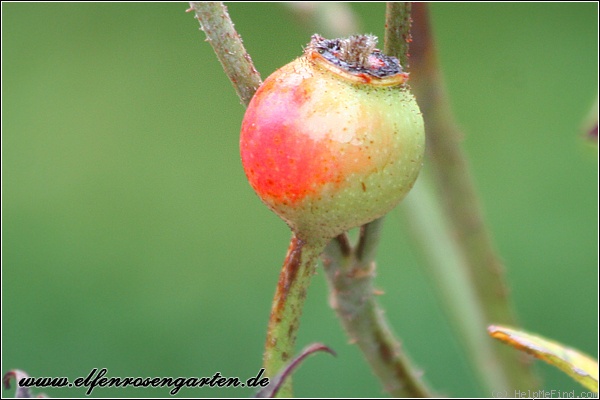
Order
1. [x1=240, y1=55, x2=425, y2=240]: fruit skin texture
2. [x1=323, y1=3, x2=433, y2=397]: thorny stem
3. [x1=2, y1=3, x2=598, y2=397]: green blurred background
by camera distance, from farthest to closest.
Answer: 1. [x1=2, y1=3, x2=598, y2=397]: green blurred background
2. [x1=323, y1=3, x2=433, y2=397]: thorny stem
3. [x1=240, y1=55, x2=425, y2=240]: fruit skin texture

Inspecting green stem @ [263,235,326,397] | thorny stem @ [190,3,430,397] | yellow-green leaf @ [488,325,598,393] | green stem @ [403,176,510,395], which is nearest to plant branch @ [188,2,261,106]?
thorny stem @ [190,3,430,397]

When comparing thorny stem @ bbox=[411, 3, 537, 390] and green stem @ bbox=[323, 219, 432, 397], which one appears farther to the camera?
thorny stem @ bbox=[411, 3, 537, 390]

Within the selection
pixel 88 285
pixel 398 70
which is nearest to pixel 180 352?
pixel 88 285

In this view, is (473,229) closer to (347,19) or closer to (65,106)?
(347,19)

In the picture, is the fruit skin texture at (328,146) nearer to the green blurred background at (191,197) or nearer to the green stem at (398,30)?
the green stem at (398,30)

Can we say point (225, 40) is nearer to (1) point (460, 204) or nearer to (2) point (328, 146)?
(2) point (328, 146)

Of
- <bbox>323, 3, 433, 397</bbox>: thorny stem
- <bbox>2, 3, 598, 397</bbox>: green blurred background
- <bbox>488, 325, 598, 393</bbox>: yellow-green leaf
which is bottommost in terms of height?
<bbox>2, 3, 598, 397</bbox>: green blurred background

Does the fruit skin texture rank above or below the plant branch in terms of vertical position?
below

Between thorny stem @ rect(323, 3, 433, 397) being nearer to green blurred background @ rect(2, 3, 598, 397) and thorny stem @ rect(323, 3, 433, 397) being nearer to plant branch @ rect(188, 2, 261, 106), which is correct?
plant branch @ rect(188, 2, 261, 106)
